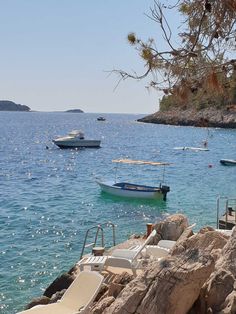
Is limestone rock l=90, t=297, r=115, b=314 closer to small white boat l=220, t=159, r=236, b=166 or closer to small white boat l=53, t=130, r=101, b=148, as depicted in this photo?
small white boat l=220, t=159, r=236, b=166

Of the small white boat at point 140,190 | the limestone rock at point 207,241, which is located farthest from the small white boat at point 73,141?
the limestone rock at point 207,241

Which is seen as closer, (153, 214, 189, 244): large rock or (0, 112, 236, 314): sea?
(153, 214, 189, 244): large rock

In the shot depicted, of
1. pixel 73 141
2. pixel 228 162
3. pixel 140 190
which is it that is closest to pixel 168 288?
pixel 140 190

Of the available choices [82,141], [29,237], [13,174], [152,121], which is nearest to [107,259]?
[29,237]

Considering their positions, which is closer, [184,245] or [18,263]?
[184,245]

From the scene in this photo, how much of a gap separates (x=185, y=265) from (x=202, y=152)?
61.8 m

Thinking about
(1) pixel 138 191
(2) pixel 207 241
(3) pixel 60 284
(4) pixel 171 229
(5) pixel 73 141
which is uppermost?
(2) pixel 207 241

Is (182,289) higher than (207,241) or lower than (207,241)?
higher

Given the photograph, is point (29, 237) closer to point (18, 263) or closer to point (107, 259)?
point (18, 263)

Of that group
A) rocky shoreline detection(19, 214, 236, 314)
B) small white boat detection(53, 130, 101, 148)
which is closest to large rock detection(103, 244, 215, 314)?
rocky shoreline detection(19, 214, 236, 314)

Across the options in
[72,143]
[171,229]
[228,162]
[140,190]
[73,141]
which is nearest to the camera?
[171,229]

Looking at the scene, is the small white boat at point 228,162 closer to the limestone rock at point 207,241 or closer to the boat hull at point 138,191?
the boat hull at point 138,191

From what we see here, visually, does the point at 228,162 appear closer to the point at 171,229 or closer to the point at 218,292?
the point at 171,229

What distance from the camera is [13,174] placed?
43531mm
